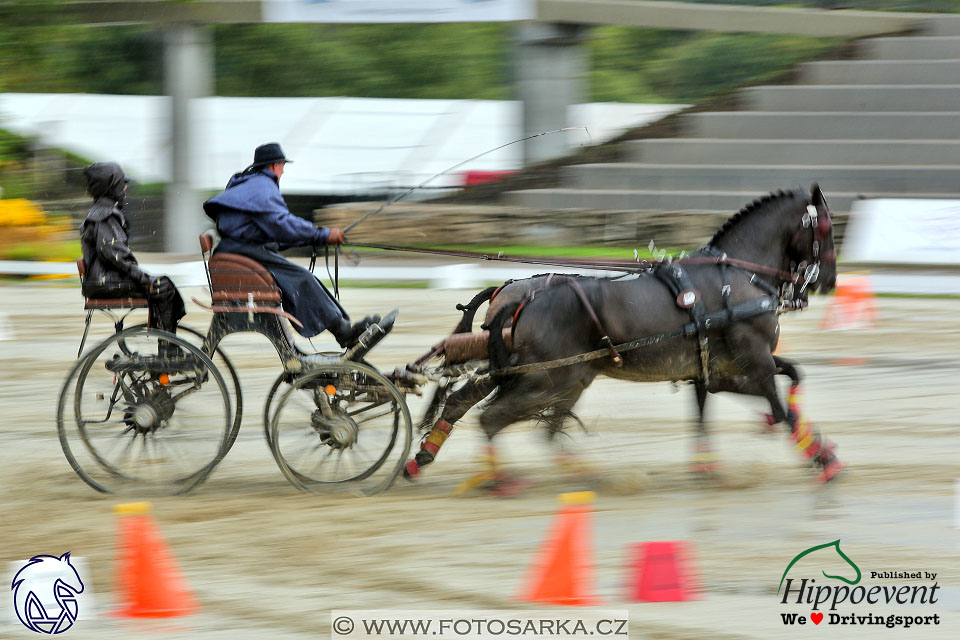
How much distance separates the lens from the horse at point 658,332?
6.39 meters

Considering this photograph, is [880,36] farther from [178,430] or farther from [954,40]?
[178,430]

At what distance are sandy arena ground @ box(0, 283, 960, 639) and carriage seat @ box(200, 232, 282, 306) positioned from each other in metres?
1.12

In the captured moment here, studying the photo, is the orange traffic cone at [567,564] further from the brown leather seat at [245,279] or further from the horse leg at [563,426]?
the brown leather seat at [245,279]

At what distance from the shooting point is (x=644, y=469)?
7.00 m

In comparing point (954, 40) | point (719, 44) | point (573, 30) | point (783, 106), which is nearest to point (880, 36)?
point (954, 40)

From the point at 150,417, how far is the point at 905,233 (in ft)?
39.9

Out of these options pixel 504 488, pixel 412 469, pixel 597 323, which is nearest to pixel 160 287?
pixel 412 469

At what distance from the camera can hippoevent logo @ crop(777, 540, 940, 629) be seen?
4.64 meters

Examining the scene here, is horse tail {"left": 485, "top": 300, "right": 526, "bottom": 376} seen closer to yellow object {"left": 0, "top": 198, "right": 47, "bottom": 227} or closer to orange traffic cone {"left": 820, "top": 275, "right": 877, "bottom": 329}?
orange traffic cone {"left": 820, "top": 275, "right": 877, "bottom": 329}

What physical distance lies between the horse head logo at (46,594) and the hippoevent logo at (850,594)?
2.93m

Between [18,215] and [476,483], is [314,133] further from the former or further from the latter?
[476,483]

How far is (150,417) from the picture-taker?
6320 mm

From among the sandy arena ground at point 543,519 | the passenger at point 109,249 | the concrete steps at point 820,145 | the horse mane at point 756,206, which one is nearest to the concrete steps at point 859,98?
the concrete steps at point 820,145

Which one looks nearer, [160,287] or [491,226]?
[160,287]
